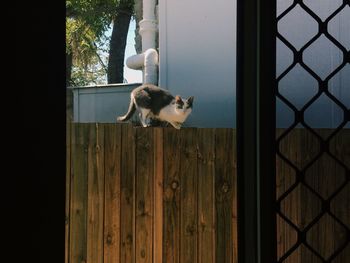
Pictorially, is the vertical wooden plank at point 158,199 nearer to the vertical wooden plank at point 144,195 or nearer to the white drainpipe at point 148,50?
the vertical wooden plank at point 144,195

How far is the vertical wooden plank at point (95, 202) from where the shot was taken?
1.80 metres

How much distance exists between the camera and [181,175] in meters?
1.88

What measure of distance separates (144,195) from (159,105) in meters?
1.07

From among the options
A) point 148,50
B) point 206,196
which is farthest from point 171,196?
point 148,50

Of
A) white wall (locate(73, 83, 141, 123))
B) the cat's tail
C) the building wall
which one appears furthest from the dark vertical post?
the cat's tail

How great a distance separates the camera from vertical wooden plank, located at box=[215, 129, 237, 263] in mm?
1881

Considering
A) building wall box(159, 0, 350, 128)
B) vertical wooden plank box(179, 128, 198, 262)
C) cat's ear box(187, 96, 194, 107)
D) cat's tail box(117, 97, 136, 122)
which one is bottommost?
vertical wooden plank box(179, 128, 198, 262)

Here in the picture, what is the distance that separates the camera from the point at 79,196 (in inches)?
70.4

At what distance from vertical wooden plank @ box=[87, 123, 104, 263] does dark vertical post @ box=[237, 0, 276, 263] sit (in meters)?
1.39

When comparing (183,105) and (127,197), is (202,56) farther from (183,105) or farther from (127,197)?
(127,197)

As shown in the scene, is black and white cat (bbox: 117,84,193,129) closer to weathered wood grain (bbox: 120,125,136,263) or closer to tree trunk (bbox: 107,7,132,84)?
tree trunk (bbox: 107,7,132,84)

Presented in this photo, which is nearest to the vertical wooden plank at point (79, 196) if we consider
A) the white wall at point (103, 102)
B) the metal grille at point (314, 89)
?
the white wall at point (103, 102)
